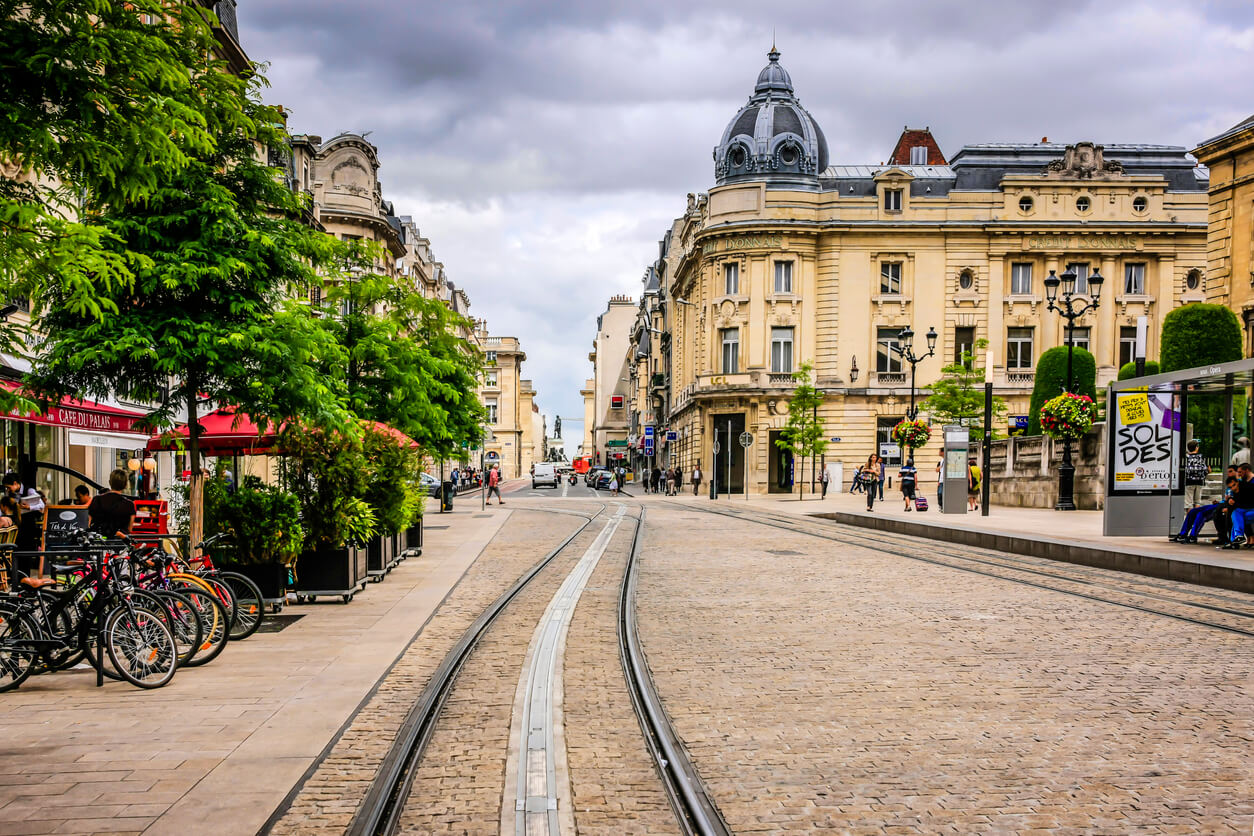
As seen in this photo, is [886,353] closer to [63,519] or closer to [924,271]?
[924,271]

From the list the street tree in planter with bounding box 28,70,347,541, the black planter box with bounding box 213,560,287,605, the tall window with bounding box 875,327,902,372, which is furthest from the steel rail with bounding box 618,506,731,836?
the tall window with bounding box 875,327,902,372

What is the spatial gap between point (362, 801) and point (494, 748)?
45.9 inches

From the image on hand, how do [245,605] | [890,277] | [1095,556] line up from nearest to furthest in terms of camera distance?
[245,605]
[1095,556]
[890,277]

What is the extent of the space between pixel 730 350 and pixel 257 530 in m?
52.0

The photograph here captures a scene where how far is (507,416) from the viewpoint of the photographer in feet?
517

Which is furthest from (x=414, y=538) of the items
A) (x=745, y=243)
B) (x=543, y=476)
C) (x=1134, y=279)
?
(x=543, y=476)

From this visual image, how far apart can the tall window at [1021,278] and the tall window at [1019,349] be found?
83.2 inches

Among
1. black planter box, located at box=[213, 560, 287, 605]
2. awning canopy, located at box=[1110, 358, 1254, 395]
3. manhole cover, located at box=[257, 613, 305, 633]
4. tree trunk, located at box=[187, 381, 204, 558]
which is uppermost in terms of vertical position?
awning canopy, located at box=[1110, 358, 1254, 395]

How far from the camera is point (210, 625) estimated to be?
31.6 ft

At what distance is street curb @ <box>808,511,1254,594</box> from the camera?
1551cm

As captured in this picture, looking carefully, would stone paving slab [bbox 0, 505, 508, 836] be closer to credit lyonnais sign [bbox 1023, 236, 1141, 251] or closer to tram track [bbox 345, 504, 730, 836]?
tram track [bbox 345, 504, 730, 836]

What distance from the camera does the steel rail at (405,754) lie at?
5320 mm

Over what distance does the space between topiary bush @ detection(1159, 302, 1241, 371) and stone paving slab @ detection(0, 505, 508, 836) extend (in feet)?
89.7

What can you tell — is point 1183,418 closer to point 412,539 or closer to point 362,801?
point 412,539
